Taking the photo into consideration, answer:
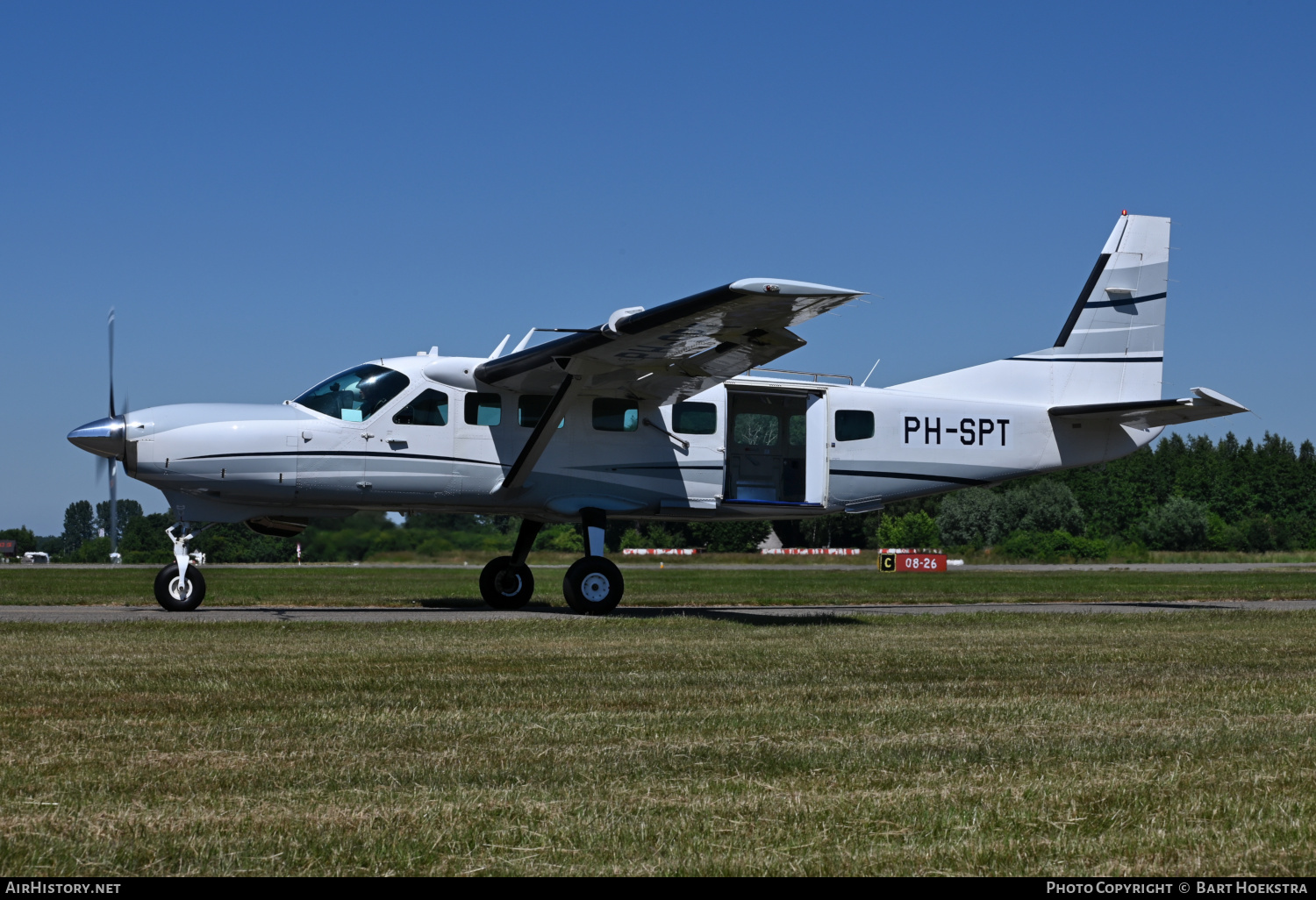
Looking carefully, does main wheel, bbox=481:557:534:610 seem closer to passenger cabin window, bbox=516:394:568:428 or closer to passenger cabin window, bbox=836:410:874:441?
passenger cabin window, bbox=516:394:568:428

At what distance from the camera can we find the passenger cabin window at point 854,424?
1894cm

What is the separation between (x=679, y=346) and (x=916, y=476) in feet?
18.5

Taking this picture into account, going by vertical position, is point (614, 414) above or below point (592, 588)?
above

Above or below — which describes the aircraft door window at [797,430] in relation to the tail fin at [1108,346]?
below

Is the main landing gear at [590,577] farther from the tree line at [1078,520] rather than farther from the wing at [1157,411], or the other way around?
the tree line at [1078,520]

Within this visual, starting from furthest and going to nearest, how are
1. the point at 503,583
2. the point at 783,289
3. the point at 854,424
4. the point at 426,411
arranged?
the point at 503,583, the point at 854,424, the point at 426,411, the point at 783,289

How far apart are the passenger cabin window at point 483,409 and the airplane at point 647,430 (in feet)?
Result: 0.08

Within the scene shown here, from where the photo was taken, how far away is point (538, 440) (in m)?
17.1

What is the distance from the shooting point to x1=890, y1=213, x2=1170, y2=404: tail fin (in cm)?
2011

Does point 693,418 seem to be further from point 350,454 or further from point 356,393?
point 350,454

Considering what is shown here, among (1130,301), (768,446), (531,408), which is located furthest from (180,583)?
(1130,301)

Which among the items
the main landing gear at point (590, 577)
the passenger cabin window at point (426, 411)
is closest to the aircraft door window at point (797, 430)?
the main landing gear at point (590, 577)

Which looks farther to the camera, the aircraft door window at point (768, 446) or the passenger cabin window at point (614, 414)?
the aircraft door window at point (768, 446)
